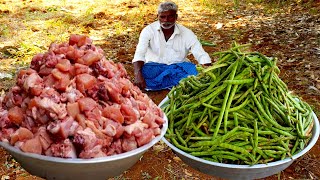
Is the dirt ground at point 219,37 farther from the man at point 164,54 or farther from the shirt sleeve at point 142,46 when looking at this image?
the shirt sleeve at point 142,46

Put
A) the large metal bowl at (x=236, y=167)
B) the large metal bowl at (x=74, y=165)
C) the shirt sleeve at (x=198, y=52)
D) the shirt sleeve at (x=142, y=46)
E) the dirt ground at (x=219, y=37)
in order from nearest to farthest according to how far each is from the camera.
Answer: the large metal bowl at (x=74, y=165) < the large metal bowl at (x=236, y=167) < the dirt ground at (x=219, y=37) < the shirt sleeve at (x=198, y=52) < the shirt sleeve at (x=142, y=46)

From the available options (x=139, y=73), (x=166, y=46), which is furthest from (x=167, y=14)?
(x=139, y=73)

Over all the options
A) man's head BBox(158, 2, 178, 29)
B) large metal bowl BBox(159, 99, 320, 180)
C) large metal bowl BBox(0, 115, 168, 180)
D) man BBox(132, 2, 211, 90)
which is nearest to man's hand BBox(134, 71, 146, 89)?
man BBox(132, 2, 211, 90)

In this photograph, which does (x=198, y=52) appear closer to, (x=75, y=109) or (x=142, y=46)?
(x=142, y=46)

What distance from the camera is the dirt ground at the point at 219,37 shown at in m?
3.84

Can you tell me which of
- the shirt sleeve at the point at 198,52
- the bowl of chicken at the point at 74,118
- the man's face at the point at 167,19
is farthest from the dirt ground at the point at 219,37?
the bowl of chicken at the point at 74,118

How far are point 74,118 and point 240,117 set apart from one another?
3.63 ft

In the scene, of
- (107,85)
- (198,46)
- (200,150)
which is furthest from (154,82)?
(107,85)

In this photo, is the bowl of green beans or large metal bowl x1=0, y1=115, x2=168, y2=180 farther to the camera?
the bowl of green beans

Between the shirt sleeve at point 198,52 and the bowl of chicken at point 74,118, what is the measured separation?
261cm

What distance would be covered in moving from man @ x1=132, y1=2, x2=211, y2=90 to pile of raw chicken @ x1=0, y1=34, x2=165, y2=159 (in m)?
2.73

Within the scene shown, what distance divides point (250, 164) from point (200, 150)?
0.31 metres

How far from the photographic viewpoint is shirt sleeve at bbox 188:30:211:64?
4.77 meters

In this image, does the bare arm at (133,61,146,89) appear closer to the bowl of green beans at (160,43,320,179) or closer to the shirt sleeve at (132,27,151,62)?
the shirt sleeve at (132,27,151,62)
